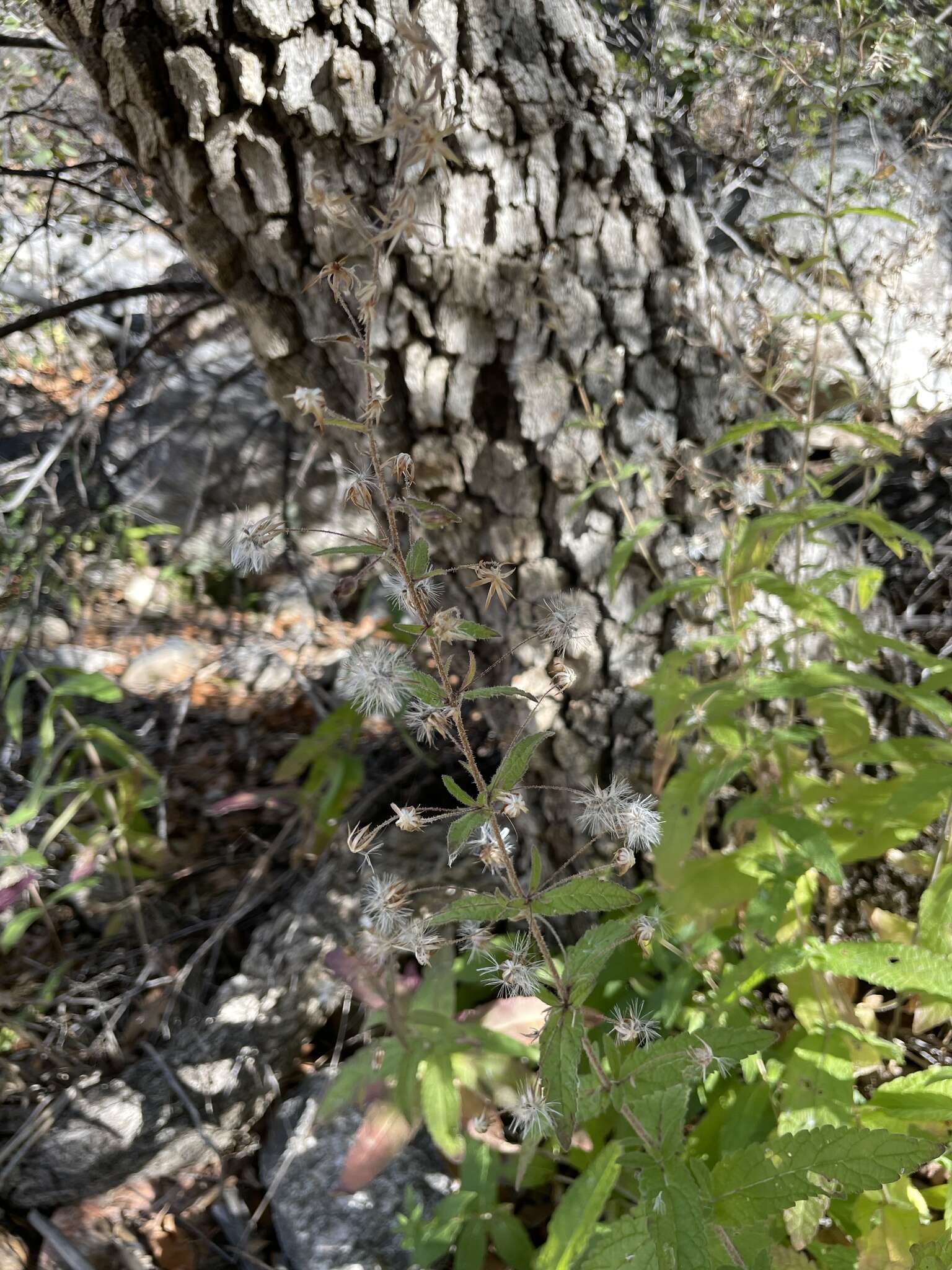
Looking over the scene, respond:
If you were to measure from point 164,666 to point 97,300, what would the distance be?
1785mm

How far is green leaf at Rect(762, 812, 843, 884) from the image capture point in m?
1.39

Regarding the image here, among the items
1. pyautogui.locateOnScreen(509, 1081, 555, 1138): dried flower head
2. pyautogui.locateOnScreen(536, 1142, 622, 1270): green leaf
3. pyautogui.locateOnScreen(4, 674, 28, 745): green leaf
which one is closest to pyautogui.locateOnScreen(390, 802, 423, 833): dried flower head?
pyautogui.locateOnScreen(509, 1081, 555, 1138): dried flower head

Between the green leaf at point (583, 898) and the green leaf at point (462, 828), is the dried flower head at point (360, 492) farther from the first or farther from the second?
the green leaf at point (583, 898)

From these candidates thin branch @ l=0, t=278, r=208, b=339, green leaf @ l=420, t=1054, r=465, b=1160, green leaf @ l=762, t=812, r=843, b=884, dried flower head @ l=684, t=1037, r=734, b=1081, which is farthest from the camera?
thin branch @ l=0, t=278, r=208, b=339

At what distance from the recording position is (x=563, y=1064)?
918 millimetres

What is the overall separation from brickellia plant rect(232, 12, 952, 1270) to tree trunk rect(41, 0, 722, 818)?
0.38 ft

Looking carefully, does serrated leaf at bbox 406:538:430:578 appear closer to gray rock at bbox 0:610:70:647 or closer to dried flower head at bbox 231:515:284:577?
dried flower head at bbox 231:515:284:577

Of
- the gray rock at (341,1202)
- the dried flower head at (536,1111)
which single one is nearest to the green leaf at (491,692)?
the dried flower head at (536,1111)

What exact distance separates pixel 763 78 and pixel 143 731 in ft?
9.72

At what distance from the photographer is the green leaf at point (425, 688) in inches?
35.8

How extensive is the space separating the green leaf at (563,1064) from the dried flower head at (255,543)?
0.60 m

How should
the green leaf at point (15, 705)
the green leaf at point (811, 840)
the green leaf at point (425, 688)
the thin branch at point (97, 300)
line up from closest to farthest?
the green leaf at point (425, 688)
the green leaf at point (811, 840)
the green leaf at point (15, 705)
the thin branch at point (97, 300)

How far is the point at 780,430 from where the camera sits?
7.41 feet

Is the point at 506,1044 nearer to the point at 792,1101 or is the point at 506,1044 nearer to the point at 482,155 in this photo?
the point at 792,1101
